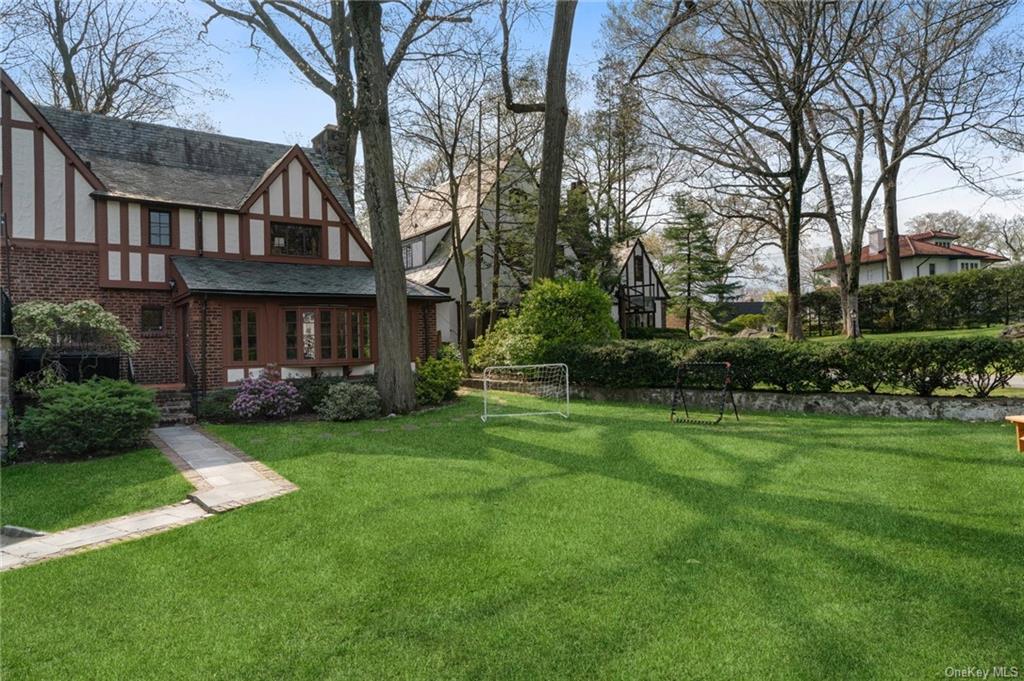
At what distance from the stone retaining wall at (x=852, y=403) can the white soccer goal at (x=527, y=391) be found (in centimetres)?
147

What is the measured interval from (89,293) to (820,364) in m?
15.7

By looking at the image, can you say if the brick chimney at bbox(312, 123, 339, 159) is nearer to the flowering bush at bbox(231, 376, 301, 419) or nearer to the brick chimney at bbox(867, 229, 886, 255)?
the flowering bush at bbox(231, 376, 301, 419)

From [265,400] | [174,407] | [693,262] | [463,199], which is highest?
[463,199]

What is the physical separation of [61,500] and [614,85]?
66.0 feet

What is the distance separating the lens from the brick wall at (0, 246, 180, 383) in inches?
493

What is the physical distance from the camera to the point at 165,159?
627 inches

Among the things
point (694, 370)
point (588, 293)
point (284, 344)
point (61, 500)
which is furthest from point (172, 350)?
point (694, 370)

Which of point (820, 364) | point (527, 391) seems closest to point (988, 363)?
point (820, 364)

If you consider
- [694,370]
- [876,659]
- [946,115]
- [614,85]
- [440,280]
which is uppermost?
[614,85]

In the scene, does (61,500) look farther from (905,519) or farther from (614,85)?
(614,85)

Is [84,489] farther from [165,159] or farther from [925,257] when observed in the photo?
[925,257]

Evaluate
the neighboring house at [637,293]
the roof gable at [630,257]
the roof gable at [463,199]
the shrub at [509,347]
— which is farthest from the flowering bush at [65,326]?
the neighboring house at [637,293]

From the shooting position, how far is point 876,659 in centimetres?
282

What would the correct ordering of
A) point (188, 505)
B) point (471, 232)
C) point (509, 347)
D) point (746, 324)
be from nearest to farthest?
point (188, 505) < point (509, 347) < point (471, 232) < point (746, 324)
